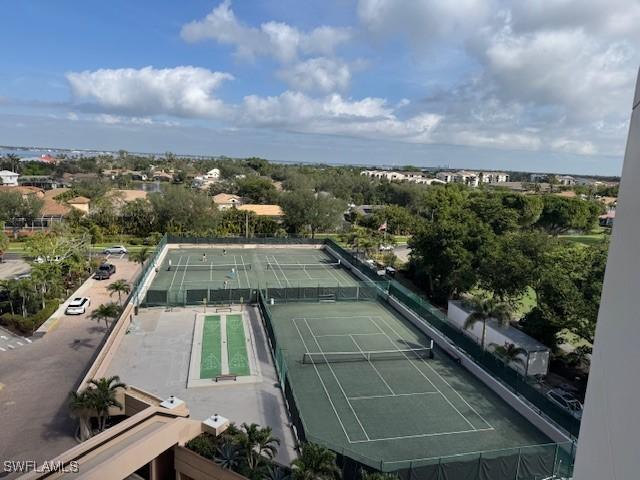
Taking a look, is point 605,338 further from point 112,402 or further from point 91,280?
point 91,280

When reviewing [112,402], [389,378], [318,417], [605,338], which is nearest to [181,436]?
[112,402]

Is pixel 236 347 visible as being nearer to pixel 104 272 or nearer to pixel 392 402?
pixel 392 402

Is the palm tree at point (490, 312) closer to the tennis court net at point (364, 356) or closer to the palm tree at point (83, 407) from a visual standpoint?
the tennis court net at point (364, 356)

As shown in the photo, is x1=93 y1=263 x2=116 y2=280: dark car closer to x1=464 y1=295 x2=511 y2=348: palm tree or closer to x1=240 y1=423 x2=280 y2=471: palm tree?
x1=464 y1=295 x2=511 y2=348: palm tree

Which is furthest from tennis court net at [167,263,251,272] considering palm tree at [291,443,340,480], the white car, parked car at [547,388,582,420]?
palm tree at [291,443,340,480]

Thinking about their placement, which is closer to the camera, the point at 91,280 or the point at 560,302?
the point at 560,302

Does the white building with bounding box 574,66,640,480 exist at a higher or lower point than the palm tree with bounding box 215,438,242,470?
higher
